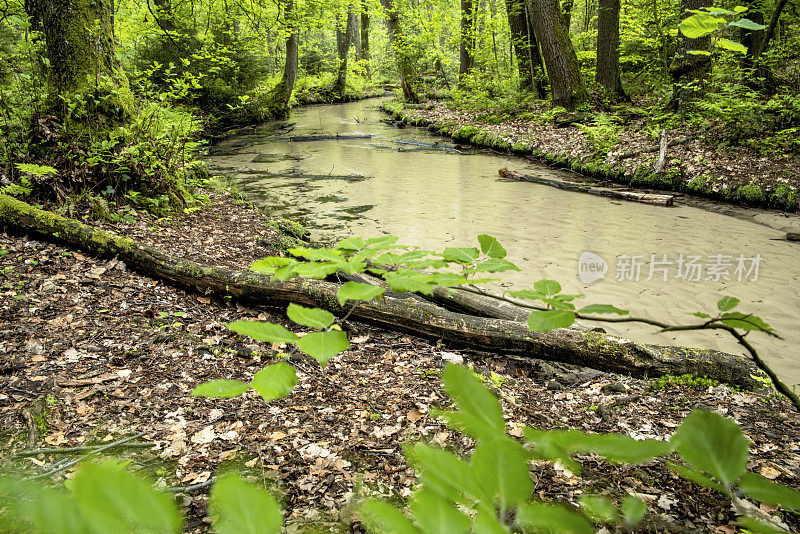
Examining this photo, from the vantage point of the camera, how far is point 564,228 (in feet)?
23.1

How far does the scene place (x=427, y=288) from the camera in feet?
3.13

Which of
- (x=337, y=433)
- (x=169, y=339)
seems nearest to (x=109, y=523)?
(x=337, y=433)

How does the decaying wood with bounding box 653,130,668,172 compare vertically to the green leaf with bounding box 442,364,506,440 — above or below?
above

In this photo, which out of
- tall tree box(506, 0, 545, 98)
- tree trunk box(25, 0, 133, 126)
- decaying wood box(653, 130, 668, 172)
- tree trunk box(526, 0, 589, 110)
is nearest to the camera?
tree trunk box(25, 0, 133, 126)

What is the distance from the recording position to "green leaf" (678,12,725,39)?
944 millimetres

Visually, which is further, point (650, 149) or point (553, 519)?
point (650, 149)

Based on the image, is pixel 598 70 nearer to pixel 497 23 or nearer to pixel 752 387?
pixel 497 23

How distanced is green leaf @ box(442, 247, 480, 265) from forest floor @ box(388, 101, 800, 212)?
28.6 feet

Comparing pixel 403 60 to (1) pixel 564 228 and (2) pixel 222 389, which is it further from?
(2) pixel 222 389

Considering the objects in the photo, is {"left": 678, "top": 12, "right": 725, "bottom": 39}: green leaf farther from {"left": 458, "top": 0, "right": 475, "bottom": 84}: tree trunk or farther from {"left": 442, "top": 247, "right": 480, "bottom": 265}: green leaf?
{"left": 458, "top": 0, "right": 475, "bottom": 84}: tree trunk

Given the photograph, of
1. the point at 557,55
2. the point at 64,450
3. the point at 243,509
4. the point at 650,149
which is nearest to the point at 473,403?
the point at 243,509

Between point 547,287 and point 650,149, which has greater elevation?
point 650,149

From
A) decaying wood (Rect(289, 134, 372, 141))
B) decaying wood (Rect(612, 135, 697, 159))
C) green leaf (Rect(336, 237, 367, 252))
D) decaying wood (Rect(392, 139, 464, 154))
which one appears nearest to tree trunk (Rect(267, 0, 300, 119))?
decaying wood (Rect(289, 134, 372, 141))

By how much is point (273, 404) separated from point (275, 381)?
2.09 m
